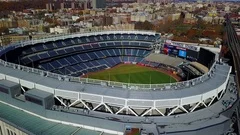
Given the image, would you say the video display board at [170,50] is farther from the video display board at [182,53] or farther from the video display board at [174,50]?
the video display board at [182,53]

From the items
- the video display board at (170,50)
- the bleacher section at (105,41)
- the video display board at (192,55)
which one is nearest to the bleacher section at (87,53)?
the bleacher section at (105,41)

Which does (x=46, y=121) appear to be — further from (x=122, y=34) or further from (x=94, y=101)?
(x=122, y=34)

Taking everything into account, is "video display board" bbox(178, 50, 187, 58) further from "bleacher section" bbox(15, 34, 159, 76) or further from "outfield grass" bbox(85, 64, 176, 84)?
"bleacher section" bbox(15, 34, 159, 76)

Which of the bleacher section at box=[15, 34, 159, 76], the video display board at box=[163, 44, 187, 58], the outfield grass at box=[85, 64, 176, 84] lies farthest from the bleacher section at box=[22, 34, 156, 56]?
the outfield grass at box=[85, 64, 176, 84]

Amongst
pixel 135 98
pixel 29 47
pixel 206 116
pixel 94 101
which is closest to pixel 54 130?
pixel 94 101

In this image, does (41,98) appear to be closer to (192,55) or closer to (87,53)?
(87,53)

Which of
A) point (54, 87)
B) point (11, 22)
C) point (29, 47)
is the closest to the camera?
Result: point (54, 87)
